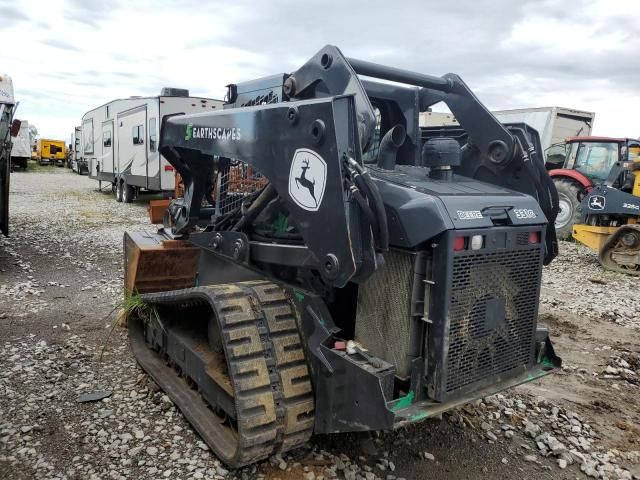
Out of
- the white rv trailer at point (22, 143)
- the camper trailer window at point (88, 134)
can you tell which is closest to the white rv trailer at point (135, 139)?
the camper trailer window at point (88, 134)

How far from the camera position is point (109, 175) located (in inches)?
782

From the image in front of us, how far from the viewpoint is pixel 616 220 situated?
10789mm

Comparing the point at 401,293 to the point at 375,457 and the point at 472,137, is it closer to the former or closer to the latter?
the point at 375,457

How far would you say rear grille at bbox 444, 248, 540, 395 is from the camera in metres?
2.78

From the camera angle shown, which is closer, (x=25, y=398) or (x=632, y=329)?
(x=25, y=398)

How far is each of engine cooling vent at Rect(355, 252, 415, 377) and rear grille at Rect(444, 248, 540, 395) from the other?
22 cm

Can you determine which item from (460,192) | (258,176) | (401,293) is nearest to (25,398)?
(258,176)

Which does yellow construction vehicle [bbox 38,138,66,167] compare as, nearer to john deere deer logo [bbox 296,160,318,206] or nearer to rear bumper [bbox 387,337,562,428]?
john deere deer logo [bbox 296,160,318,206]

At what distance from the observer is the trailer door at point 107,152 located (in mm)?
19458

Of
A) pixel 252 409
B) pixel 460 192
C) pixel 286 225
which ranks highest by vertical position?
pixel 460 192

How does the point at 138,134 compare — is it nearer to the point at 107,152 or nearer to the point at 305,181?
the point at 107,152

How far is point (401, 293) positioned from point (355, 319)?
0.43m

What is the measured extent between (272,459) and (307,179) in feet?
5.50

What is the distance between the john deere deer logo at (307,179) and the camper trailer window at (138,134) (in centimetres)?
1440
